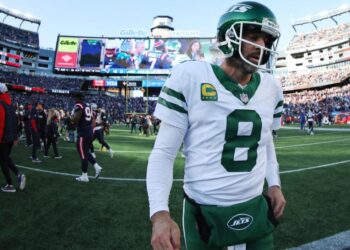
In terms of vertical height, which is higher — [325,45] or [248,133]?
[325,45]

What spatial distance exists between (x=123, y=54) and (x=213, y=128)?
63872 millimetres

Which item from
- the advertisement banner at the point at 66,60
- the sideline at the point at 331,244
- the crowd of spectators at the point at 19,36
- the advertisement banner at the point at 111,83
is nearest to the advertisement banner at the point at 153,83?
the advertisement banner at the point at 111,83

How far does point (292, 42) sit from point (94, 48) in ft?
202

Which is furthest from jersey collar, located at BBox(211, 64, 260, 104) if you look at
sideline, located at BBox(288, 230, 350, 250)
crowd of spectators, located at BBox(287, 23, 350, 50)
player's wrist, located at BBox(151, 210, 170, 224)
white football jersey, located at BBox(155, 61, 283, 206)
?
crowd of spectators, located at BBox(287, 23, 350, 50)

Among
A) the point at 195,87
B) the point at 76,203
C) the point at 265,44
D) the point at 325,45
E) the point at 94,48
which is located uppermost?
the point at 325,45

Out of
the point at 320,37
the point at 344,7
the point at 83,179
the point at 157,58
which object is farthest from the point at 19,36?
the point at 83,179

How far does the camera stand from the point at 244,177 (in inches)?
72.6

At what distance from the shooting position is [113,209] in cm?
544

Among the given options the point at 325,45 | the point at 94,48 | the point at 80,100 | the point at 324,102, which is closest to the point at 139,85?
the point at 94,48

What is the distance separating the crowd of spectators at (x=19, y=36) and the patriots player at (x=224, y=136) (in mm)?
85060

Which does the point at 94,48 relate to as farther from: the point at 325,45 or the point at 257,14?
the point at 257,14

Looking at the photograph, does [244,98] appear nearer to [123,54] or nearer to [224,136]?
[224,136]

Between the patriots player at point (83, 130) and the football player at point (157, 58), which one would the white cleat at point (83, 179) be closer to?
the patriots player at point (83, 130)

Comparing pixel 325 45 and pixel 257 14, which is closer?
pixel 257 14
